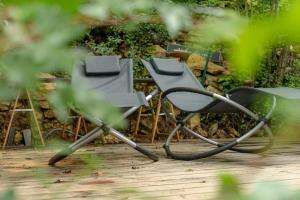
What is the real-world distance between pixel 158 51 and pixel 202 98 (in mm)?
2781

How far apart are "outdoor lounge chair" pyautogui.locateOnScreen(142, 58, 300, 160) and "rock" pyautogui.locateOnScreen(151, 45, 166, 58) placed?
1.94 meters

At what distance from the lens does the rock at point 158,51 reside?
6980 mm

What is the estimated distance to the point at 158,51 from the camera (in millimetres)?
7043

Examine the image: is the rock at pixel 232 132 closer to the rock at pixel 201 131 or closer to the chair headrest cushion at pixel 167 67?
the rock at pixel 201 131

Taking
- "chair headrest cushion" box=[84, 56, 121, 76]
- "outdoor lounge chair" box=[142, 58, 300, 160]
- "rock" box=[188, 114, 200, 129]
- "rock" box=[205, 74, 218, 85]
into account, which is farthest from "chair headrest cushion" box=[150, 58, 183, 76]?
"rock" box=[205, 74, 218, 85]

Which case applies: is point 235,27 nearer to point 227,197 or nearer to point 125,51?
point 227,197

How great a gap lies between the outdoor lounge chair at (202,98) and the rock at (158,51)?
1942 millimetres

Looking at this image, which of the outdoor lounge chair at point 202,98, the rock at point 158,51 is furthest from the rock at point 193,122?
the outdoor lounge chair at point 202,98

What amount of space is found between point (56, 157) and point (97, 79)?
1.20 metres

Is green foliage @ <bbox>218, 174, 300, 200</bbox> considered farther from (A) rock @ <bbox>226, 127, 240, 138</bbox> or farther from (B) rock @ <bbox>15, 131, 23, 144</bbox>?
(A) rock @ <bbox>226, 127, 240, 138</bbox>

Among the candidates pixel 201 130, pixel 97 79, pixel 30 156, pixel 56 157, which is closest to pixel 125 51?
pixel 201 130

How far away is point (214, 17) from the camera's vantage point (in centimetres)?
37

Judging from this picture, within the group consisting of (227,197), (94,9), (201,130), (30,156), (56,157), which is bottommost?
(201,130)

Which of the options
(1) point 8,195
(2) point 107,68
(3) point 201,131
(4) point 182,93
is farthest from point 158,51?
(1) point 8,195
